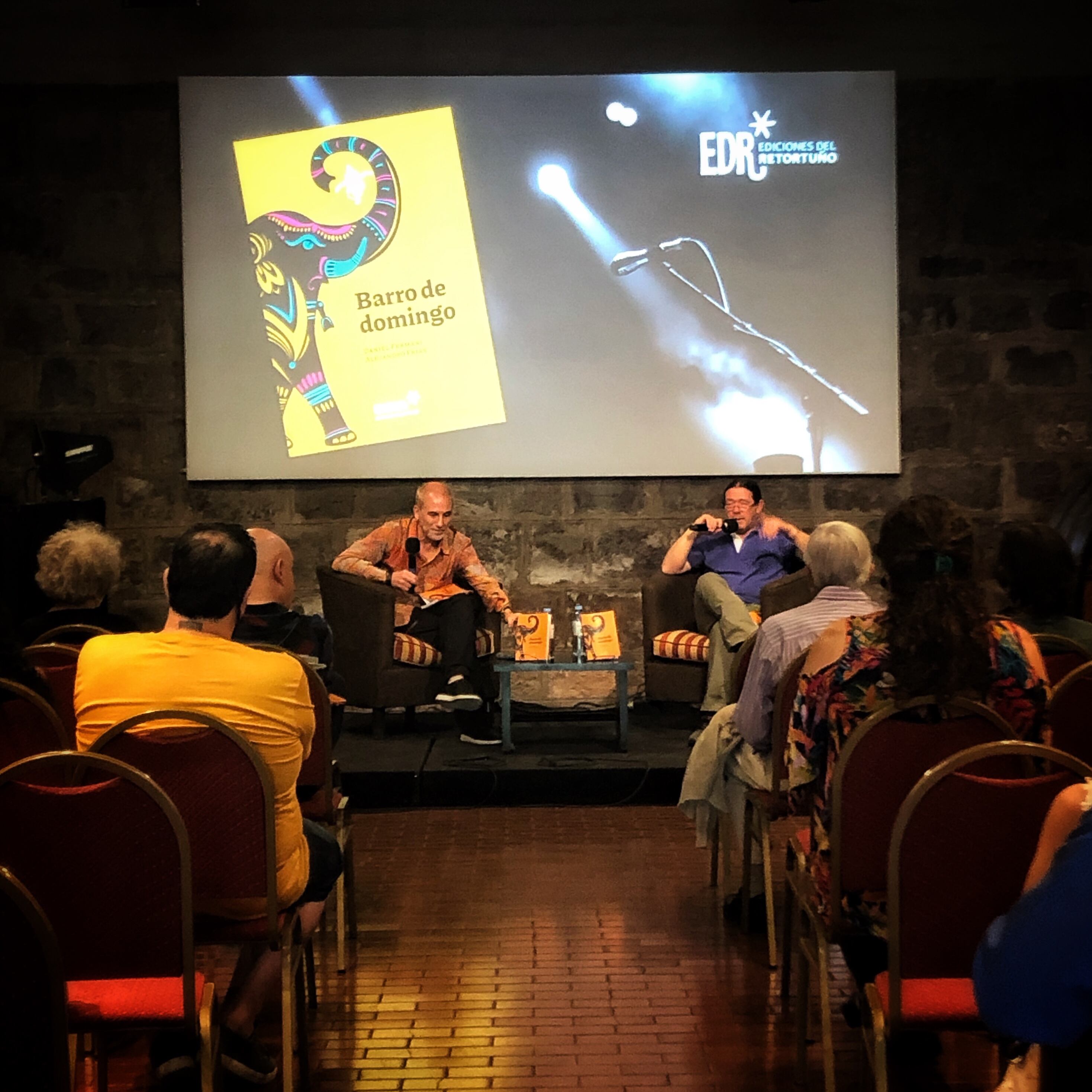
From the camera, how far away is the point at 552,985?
2.89m

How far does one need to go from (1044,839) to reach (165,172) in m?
6.17

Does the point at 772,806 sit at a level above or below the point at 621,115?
below

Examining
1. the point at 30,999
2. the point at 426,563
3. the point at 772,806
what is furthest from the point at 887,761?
the point at 426,563

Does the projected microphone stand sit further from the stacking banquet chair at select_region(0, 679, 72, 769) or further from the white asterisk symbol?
the stacking banquet chair at select_region(0, 679, 72, 769)

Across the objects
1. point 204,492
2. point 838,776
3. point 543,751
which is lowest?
point 543,751

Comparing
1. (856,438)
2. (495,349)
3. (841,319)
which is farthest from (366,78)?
(856,438)

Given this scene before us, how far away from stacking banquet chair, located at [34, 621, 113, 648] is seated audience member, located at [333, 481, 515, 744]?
7.00ft

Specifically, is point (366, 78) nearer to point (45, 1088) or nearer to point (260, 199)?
point (260, 199)

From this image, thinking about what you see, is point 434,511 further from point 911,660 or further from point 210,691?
point 911,660

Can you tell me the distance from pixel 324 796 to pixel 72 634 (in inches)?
41.0

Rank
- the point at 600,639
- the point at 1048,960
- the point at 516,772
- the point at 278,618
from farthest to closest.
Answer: the point at 600,639
the point at 516,772
the point at 278,618
the point at 1048,960

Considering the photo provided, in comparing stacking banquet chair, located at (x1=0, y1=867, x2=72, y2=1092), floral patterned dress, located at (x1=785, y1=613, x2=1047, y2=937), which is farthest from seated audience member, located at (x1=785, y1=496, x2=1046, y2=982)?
stacking banquet chair, located at (x1=0, y1=867, x2=72, y2=1092)

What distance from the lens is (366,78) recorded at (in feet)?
20.8

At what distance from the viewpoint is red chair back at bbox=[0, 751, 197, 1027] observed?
1678 mm
